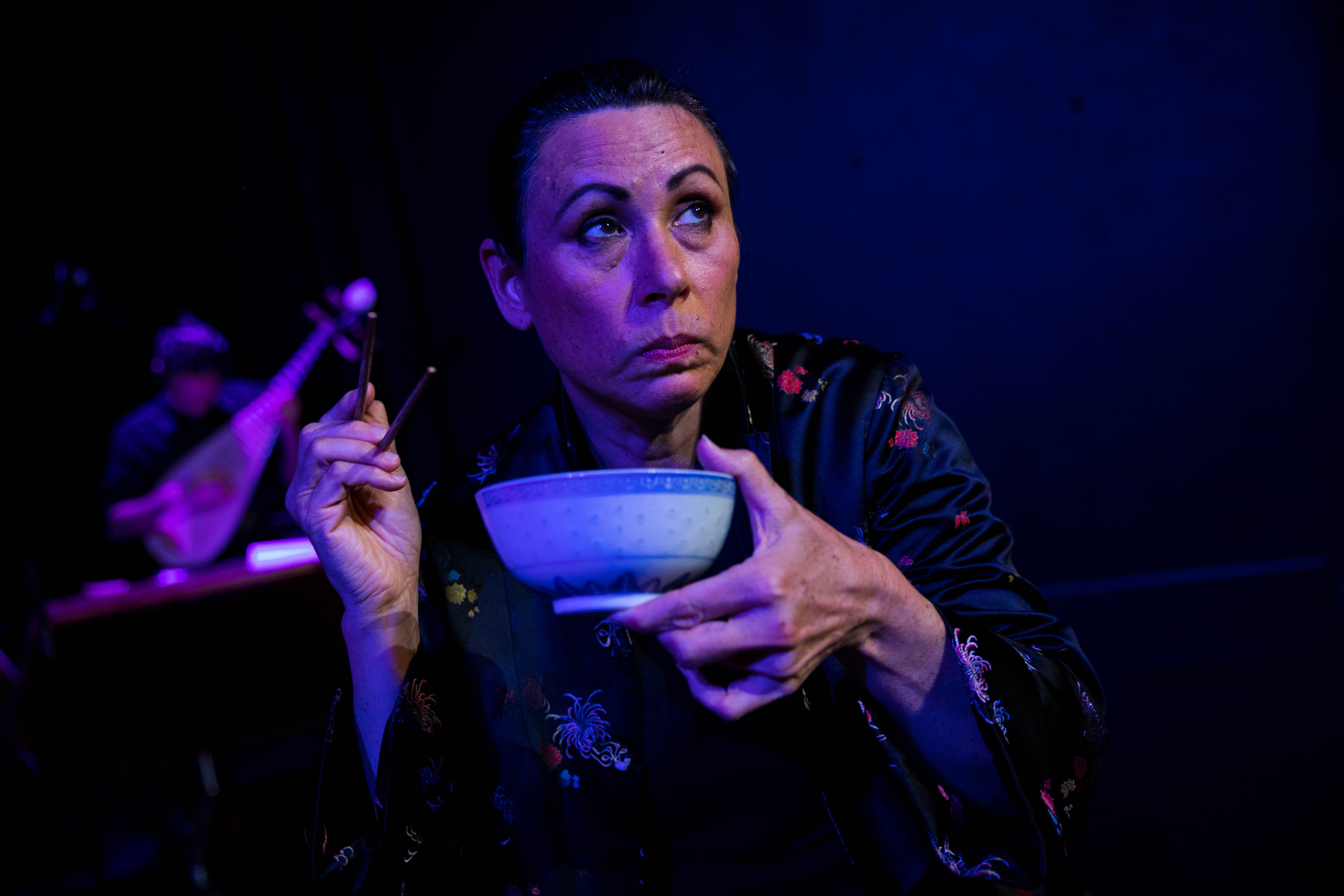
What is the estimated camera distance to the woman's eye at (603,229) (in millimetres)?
910

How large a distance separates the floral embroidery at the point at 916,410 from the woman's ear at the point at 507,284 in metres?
0.46

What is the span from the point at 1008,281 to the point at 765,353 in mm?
2154

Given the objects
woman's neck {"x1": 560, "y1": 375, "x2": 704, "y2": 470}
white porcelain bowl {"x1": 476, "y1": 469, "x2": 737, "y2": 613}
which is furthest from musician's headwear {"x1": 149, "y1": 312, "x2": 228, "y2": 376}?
white porcelain bowl {"x1": 476, "y1": 469, "x2": 737, "y2": 613}

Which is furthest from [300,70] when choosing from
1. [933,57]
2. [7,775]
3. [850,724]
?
[850,724]

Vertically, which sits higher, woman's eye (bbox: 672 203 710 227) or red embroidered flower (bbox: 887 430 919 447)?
woman's eye (bbox: 672 203 710 227)

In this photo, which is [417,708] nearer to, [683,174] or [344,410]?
[344,410]

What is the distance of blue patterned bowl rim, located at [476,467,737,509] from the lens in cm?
56

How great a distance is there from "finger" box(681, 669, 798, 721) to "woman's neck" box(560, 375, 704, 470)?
1.43 feet

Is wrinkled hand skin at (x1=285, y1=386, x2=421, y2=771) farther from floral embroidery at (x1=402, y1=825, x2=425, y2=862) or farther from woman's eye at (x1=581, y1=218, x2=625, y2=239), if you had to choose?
woman's eye at (x1=581, y1=218, x2=625, y2=239)

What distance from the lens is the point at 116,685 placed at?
7.84 ft

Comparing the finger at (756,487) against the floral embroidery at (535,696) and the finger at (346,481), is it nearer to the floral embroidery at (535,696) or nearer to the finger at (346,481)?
the finger at (346,481)

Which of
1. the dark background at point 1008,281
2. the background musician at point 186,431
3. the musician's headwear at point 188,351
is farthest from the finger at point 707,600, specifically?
the musician's headwear at point 188,351

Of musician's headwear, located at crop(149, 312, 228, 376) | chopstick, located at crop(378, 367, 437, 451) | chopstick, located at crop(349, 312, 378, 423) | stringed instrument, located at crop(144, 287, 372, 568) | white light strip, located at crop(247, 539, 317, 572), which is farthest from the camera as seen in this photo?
musician's headwear, located at crop(149, 312, 228, 376)

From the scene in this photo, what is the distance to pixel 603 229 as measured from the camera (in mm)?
913
